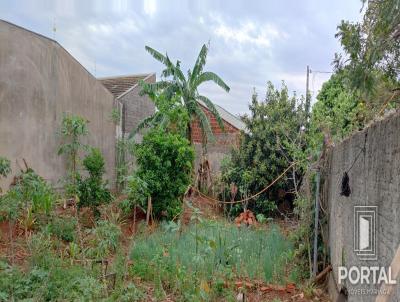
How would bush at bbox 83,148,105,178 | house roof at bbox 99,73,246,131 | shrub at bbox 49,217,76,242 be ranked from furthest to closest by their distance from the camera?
house roof at bbox 99,73,246,131 < bush at bbox 83,148,105,178 < shrub at bbox 49,217,76,242

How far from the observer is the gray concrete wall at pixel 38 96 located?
8.20 meters

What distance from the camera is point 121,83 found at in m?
14.7

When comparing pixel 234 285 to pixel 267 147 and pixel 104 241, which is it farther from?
pixel 267 147

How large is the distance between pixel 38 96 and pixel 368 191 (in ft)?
27.4

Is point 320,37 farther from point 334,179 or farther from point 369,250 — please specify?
point 369,250

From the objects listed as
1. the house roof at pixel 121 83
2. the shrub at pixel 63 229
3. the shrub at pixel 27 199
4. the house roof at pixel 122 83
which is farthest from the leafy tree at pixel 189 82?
the shrub at pixel 63 229

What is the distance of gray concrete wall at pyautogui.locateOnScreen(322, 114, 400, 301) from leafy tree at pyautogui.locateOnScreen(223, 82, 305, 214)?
4729 mm

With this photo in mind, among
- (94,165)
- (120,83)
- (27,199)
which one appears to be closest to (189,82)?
(120,83)

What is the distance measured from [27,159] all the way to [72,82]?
2.64 m

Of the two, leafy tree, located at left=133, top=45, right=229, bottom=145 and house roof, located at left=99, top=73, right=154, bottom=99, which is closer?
leafy tree, located at left=133, top=45, right=229, bottom=145

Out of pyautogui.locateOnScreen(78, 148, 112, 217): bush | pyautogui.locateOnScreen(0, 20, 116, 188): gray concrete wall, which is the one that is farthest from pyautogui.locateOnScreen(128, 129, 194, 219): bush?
pyautogui.locateOnScreen(0, 20, 116, 188): gray concrete wall

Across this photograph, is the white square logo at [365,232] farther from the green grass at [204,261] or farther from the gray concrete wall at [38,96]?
the gray concrete wall at [38,96]

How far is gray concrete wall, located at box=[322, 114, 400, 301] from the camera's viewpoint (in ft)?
7.12

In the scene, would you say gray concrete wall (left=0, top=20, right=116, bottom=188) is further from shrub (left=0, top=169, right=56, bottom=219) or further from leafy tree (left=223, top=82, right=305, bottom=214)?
leafy tree (left=223, top=82, right=305, bottom=214)
